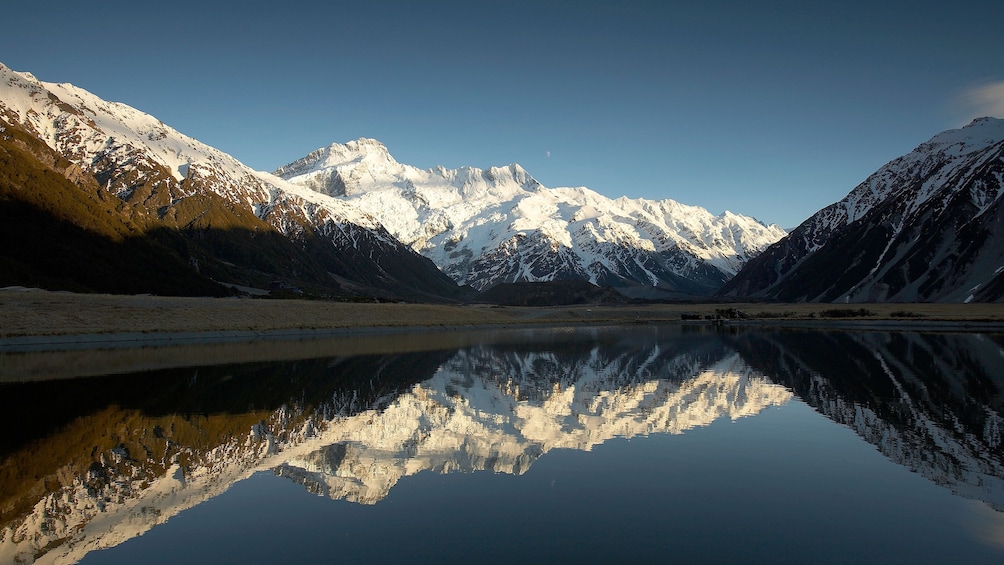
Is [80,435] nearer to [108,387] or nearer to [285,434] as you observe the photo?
[285,434]

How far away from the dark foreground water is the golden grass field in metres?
25.9

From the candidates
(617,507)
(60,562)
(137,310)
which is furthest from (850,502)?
(137,310)

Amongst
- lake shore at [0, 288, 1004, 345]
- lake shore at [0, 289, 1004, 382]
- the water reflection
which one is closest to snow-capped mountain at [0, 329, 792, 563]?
the water reflection

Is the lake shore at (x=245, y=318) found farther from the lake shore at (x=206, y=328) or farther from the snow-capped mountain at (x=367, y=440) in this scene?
the snow-capped mountain at (x=367, y=440)

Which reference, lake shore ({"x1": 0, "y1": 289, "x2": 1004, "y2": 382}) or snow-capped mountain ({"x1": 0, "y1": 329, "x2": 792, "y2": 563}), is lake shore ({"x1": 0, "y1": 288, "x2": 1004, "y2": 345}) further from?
snow-capped mountain ({"x1": 0, "y1": 329, "x2": 792, "y2": 563})

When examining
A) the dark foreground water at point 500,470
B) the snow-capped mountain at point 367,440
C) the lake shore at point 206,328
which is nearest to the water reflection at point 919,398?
the dark foreground water at point 500,470

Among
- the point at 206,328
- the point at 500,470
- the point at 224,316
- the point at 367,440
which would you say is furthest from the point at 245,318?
the point at 500,470

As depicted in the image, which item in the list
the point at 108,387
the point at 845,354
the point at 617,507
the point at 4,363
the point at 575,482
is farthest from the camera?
the point at 845,354

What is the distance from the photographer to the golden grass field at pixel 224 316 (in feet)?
201

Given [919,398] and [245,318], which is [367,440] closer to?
[919,398]

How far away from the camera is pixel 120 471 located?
17469 mm

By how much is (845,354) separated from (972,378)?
17.6 meters

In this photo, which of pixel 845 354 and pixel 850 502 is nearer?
pixel 850 502

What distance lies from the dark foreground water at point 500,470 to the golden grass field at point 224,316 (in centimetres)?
2587
